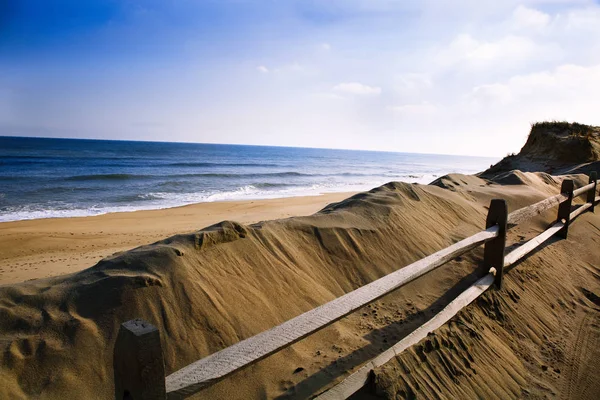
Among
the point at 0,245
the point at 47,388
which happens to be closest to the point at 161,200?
the point at 0,245

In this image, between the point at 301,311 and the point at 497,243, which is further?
the point at 497,243

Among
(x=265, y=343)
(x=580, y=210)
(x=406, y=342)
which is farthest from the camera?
(x=580, y=210)

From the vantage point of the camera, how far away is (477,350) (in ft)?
9.46

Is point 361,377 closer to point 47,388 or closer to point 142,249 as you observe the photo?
point 47,388

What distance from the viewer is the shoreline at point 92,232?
22.6 ft

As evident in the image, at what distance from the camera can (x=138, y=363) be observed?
1.24 m

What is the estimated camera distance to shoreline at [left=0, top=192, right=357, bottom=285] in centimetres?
688

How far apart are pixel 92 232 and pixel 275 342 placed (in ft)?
30.6

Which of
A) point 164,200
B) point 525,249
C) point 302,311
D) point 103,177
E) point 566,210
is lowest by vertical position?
point 164,200

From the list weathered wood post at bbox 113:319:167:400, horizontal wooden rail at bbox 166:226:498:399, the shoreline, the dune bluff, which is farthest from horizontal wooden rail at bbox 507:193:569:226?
the shoreline

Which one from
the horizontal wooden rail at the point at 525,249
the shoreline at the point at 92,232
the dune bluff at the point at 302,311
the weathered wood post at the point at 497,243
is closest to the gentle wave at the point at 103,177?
the shoreline at the point at 92,232

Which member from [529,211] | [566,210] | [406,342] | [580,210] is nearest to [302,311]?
[406,342]

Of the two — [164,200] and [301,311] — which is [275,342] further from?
[164,200]

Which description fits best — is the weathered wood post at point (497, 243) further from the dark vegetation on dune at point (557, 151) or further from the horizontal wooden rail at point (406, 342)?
the dark vegetation on dune at point (557, 151)
